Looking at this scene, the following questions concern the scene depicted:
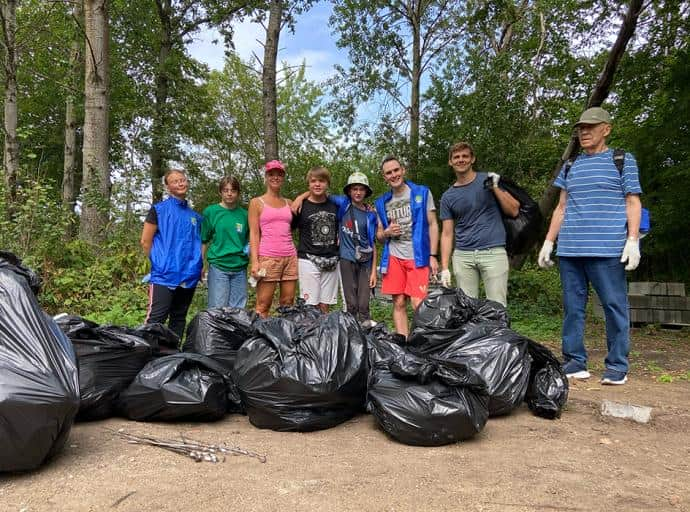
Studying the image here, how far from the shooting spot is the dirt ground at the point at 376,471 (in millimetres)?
1780

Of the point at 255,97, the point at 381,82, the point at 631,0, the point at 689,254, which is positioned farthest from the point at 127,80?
the point at 689,254

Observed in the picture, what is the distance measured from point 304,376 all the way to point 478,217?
185 cm

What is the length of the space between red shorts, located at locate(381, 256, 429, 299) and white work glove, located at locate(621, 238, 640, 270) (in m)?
1.33

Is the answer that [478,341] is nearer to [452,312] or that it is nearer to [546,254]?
[452,312]

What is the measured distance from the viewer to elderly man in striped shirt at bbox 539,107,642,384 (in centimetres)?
322

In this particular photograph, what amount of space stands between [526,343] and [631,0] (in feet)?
17.8

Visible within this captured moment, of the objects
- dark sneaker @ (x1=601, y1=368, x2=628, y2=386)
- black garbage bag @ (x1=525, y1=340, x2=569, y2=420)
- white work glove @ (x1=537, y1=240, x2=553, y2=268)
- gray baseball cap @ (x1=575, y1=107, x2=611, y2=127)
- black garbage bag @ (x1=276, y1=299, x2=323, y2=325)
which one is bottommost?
dark sneaker @ (x1=601, y1=368, x2=628, y2=386)

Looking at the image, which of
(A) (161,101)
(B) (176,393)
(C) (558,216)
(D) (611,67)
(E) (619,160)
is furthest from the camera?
(A) (161,101)

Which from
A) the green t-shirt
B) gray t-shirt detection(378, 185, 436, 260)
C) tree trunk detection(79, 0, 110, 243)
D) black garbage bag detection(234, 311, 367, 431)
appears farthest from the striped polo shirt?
tree trunk detection(79, 0, 110, 243)

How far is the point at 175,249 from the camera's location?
3629mm

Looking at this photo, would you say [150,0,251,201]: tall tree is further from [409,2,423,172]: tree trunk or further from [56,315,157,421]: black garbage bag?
[56,315,157,421]: black garbage bag

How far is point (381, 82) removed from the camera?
1677 centimetres

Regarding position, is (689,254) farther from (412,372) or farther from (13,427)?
(13,427)

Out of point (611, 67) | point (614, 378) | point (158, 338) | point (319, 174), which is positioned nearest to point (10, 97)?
point (319, 174)
